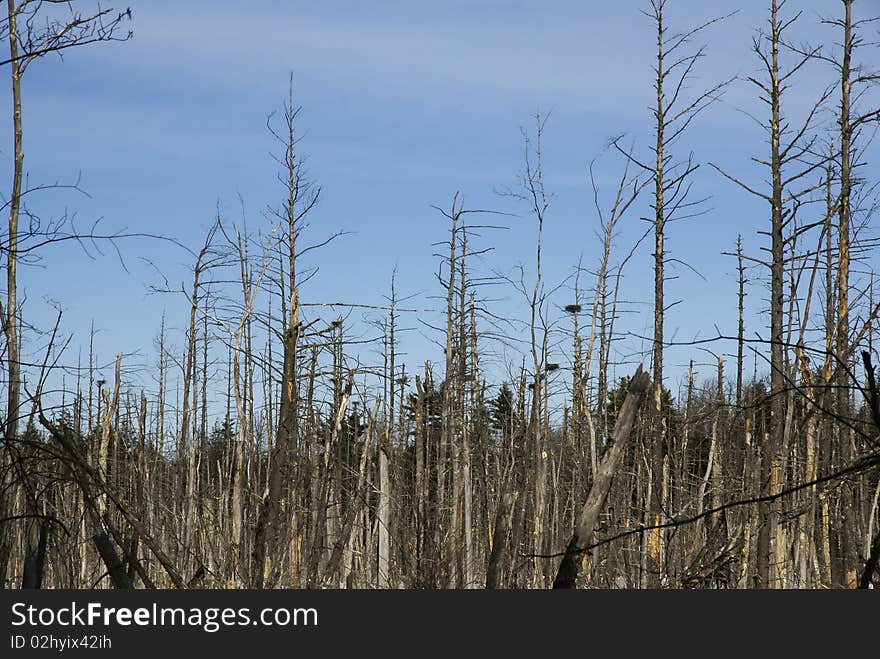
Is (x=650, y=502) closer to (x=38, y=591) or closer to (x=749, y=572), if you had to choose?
(x=749, y=572)

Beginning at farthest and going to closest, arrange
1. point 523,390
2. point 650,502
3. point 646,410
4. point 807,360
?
1. point 646,410
2. point 523,390
3. point 650,502
4. point 807,360

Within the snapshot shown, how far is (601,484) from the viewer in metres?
4.53

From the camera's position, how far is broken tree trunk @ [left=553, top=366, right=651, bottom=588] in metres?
4.40

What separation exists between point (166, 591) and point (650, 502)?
8.16m

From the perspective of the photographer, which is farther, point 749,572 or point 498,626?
point 749,572

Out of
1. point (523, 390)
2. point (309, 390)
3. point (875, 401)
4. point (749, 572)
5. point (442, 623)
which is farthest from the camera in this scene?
point (523, 390)

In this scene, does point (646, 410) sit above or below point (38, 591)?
above

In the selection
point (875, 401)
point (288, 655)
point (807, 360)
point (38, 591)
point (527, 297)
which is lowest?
point (288, 655)

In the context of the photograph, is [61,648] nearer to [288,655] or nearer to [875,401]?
[288,655]

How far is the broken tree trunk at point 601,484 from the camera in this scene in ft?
14.4

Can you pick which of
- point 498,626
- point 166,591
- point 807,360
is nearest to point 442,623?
point 498,626

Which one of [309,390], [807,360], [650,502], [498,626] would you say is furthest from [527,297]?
[498,626]

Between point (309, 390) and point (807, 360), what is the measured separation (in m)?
4.26

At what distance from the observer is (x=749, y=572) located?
31.8 feet
